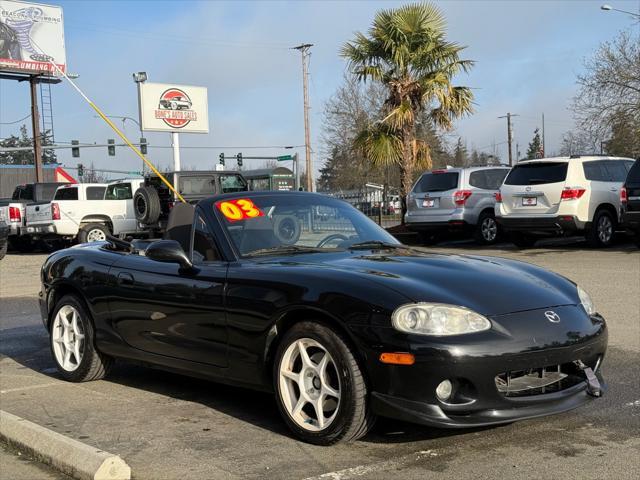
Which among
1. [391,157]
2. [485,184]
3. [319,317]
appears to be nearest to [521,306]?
[319,317]

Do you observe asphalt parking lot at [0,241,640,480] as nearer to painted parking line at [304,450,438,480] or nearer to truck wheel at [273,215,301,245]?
painted parking line at [304,450,438,480]

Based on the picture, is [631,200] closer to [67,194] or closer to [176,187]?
[176,187]

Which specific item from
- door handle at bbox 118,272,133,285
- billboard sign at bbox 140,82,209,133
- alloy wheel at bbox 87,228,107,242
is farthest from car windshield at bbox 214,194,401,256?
billboard sign at bbox 140,82,209,133

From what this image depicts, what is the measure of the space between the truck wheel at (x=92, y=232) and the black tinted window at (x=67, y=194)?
1.03 metres

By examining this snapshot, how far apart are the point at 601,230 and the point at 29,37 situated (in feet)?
123

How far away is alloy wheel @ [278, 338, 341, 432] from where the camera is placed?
4.05 metres

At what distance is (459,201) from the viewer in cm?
1716

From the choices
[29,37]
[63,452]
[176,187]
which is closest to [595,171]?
[176,187]

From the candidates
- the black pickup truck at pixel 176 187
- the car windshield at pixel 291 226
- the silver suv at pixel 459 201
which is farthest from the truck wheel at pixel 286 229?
the black pickup truck at pixel 176 187

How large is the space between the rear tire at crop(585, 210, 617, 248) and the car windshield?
424 inches

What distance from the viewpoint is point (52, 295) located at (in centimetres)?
622

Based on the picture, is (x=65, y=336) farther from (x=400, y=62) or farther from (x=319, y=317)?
(x=400, y=62)

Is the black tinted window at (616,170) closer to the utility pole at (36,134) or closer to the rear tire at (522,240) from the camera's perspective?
the rear tire at (522,240)

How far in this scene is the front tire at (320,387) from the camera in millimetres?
3887
